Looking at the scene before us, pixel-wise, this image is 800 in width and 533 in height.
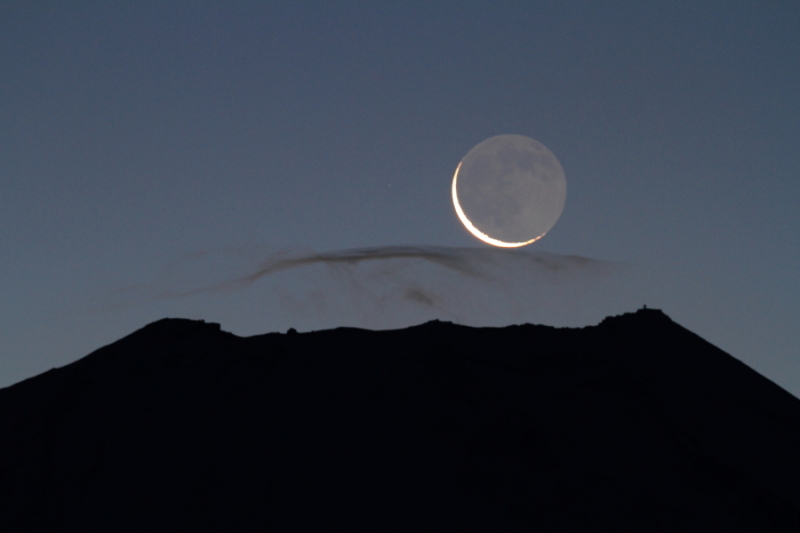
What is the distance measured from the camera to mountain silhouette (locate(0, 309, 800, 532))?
10.6 meters

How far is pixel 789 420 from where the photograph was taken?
44.5 feet

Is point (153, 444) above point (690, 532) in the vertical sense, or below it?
below

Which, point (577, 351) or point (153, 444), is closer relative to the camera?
point (153, 444)

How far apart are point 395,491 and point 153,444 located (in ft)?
15.9

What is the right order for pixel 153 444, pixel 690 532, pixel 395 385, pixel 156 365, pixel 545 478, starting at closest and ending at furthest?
pixel 690 532, pixel 545 478, pixel 153 444, pixel 395 385, pixel 156 365

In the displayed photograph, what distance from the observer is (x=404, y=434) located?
12.0 m

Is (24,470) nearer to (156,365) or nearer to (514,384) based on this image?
(156,365)

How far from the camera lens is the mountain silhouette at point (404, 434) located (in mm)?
10641

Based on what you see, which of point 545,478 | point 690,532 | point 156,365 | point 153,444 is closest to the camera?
point 690,532

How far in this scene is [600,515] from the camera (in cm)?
1057

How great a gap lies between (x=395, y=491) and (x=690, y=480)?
5.50 m

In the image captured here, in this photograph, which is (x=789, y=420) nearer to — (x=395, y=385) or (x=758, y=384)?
(x=758, y=384)

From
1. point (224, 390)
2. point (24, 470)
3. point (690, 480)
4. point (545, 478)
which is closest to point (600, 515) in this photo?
point (545, 478)

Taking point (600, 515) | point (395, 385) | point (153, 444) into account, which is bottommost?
point (153, 444)
